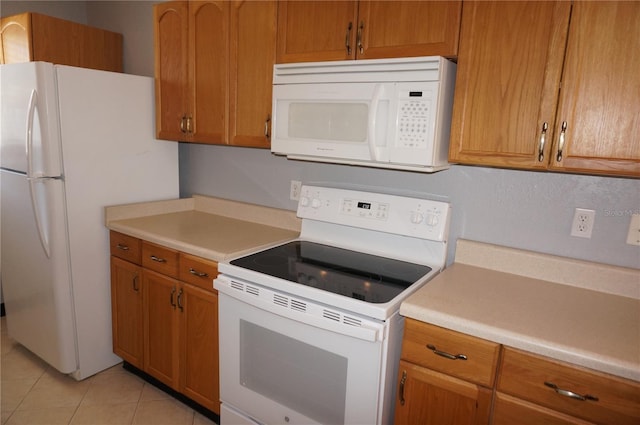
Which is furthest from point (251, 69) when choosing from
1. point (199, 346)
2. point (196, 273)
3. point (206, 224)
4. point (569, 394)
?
point (569, 394)

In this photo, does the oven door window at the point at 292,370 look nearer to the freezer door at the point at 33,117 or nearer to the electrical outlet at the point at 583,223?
the electrical outlet at the point at 583,223

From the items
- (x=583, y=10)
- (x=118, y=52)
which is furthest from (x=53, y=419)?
(x=583, y=10)

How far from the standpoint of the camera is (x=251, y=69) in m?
2.05

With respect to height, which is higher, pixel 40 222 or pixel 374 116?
pixel 374 116

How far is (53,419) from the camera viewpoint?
2084 mm

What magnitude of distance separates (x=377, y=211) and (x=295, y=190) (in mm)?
584

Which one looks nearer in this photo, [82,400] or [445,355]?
[445,355]

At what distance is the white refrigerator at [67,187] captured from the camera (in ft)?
6.98

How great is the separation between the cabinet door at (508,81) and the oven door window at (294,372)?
93 cm

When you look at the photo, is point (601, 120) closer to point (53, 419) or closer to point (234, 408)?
point (234, 408)

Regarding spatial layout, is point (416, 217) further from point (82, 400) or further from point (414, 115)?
point (82, 400)

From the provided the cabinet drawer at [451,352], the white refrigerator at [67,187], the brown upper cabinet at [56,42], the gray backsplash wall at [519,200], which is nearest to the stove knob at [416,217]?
the gray backsplash wall at [519,200]

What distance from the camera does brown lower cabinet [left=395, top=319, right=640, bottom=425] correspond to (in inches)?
44.8

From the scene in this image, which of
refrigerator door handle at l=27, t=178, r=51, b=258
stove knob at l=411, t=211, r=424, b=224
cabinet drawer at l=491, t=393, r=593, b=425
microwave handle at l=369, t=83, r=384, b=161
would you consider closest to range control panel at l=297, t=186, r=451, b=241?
stove knob at l=411, t=211, r=424, b=224
